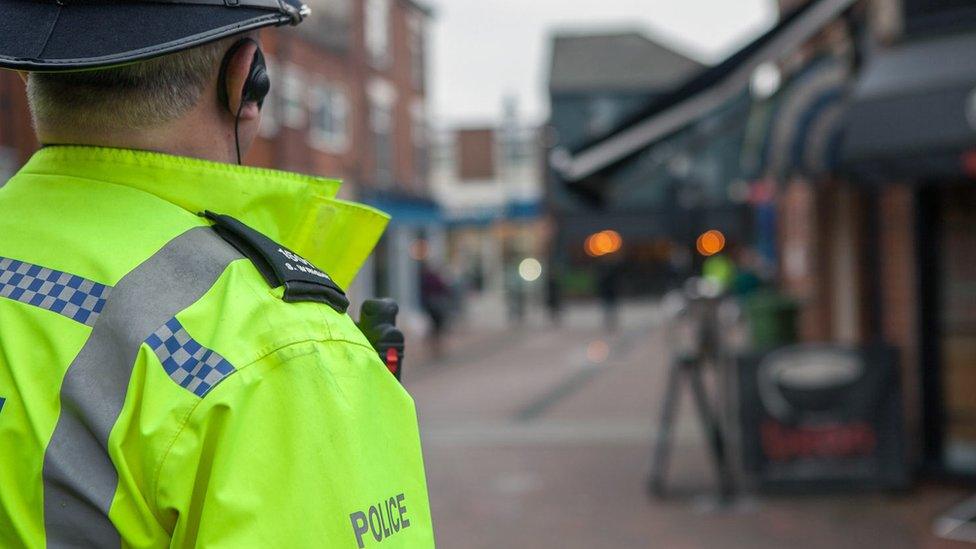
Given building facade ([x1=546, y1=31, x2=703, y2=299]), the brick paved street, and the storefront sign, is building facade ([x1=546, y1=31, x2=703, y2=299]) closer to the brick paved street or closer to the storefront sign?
the brick paved street

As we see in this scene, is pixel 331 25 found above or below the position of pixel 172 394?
above

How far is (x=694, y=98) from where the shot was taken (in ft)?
20.4

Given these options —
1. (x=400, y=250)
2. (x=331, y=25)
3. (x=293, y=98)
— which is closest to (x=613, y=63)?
(x=400, y=250)

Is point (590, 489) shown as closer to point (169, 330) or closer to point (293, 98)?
point (169, 330)

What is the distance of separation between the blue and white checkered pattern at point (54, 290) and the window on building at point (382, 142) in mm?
24290

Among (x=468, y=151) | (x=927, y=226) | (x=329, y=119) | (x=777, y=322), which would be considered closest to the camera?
(x=927, y=226)

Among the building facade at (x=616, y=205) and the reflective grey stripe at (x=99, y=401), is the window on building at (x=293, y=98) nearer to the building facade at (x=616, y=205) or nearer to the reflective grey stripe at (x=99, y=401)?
the reflective grey stripe at (x=99, y=401)

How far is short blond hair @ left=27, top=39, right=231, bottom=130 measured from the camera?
4.09ft

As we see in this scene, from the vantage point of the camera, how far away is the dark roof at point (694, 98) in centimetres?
596

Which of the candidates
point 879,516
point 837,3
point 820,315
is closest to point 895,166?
point 837,3

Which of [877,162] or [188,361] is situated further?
[877,162]

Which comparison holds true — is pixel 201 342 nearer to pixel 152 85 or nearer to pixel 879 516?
pixel 152 85

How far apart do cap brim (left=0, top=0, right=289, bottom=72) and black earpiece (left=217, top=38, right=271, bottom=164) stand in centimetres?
7

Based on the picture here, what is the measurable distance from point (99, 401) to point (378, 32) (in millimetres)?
25748
